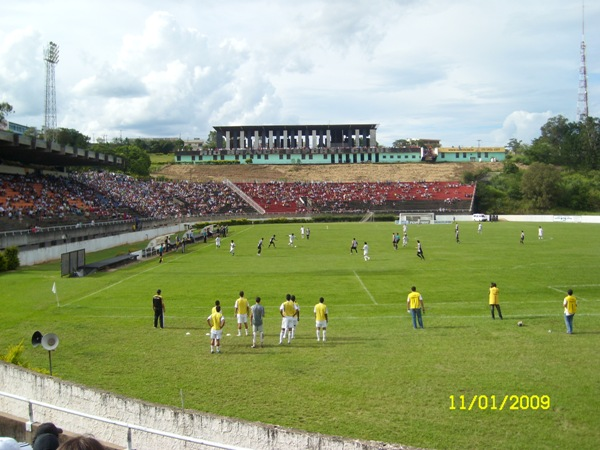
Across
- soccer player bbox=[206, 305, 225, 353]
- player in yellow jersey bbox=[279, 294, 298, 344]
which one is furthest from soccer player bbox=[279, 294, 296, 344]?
soccer player bbox=[206, 305, 225, 353]

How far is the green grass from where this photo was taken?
9.66 meters

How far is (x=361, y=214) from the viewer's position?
8531 centimetres

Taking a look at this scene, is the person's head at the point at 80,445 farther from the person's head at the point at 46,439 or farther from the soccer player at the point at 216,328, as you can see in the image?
the soccer player at the point at 216,328

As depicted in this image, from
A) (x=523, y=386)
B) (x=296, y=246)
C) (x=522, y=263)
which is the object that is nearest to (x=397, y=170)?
(x=296, y=246)

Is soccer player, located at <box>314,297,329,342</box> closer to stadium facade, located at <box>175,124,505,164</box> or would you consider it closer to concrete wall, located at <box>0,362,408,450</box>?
concrete wall, located at <box>0,362,408,450</box>

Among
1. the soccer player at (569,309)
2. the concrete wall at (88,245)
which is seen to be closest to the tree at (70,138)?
the concrete wall at (88,245)

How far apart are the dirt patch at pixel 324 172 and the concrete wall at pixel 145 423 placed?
107 metres

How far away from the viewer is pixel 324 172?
121812mm

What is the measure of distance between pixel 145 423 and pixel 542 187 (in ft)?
306

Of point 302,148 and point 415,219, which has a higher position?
point 302,148

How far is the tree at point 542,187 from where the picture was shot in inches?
3538

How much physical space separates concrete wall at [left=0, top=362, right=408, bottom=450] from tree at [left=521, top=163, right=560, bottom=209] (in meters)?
92.6

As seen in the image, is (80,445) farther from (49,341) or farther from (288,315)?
(288,315)

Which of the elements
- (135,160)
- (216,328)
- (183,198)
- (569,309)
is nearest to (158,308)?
(216,328)
